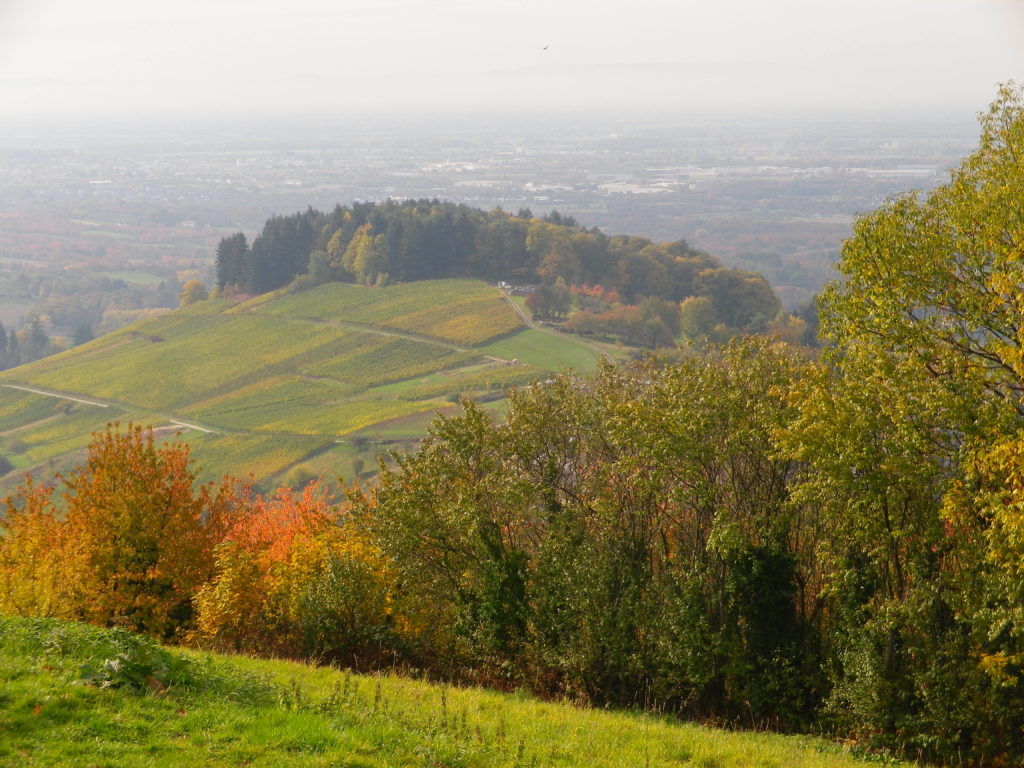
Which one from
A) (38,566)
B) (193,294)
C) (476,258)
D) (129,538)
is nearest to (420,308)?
(476,258)

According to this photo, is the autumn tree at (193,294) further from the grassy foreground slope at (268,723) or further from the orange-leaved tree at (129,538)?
the grassy foreground slope at (268,723)

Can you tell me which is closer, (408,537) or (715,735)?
(715,735)

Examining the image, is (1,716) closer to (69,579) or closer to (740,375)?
(69,579)

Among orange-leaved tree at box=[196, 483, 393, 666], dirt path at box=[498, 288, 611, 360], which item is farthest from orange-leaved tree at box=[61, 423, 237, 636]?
dirt path at box=[498, 288, 611, 360]

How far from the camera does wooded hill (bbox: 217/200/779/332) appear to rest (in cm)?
16275

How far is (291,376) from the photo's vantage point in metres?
124

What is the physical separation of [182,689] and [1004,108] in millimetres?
22957

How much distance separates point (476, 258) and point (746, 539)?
151m

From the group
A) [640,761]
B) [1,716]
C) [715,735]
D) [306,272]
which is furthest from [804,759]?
[306,272]

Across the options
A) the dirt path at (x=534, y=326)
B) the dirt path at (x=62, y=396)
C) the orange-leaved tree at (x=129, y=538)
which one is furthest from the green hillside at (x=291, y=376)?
the orange-leaved tree at (x=129, y=538)

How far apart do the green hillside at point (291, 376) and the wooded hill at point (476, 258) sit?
952 cm

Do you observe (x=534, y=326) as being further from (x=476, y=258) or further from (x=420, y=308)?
(x=476, y=258)

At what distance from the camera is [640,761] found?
1437 centimetres

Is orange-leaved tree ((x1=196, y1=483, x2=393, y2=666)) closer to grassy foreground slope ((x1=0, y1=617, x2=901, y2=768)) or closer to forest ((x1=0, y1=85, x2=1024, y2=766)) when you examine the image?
forest ((x1=0, y1=85, x2=1024, y2=766))
